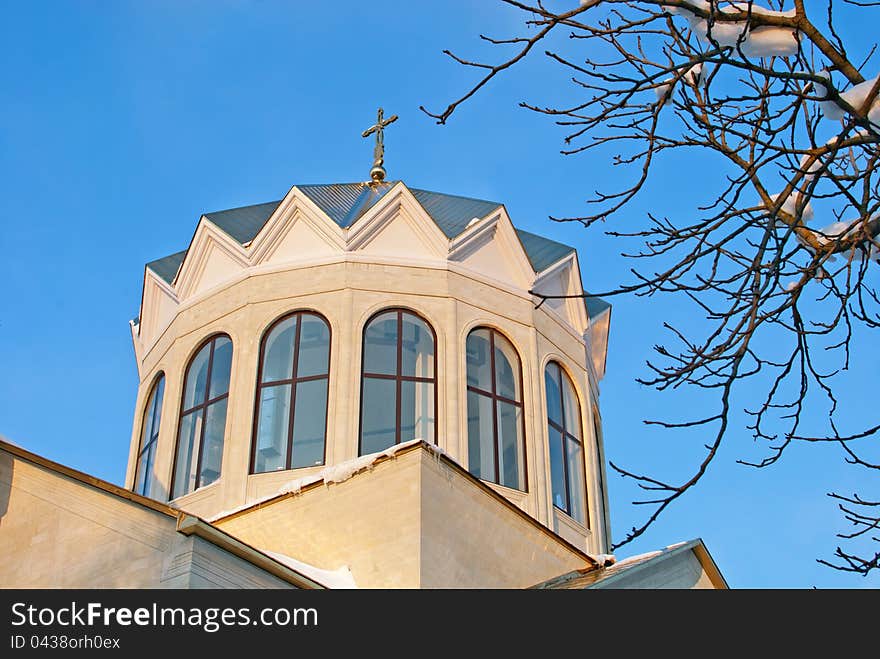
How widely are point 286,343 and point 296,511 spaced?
371cm

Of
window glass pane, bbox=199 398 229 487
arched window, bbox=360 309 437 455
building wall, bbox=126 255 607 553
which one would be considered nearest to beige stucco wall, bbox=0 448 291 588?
building wall, bbox=126 255 607 553

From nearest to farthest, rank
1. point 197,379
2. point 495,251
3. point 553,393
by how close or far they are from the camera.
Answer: point 197,379
point 553,393
point 495,251

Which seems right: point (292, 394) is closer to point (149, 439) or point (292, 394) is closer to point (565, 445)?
point (149, 439)

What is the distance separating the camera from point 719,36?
8.70 meters

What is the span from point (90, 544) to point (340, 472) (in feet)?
12.7

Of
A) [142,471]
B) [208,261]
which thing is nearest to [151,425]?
[142,471]

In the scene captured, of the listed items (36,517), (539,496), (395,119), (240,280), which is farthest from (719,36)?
(395,119)

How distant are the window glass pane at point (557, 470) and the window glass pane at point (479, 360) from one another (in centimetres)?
123

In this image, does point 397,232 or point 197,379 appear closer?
point 197,379

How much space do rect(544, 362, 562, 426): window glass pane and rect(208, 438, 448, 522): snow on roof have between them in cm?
421

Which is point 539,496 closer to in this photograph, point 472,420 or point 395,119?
point 472,420

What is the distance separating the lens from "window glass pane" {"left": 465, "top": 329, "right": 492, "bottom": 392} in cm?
1858

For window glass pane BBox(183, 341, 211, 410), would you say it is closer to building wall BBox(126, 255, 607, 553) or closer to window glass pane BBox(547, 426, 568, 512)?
building wall BBox(126, 255, 607, 553)

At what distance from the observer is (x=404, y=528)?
14.7 metres
